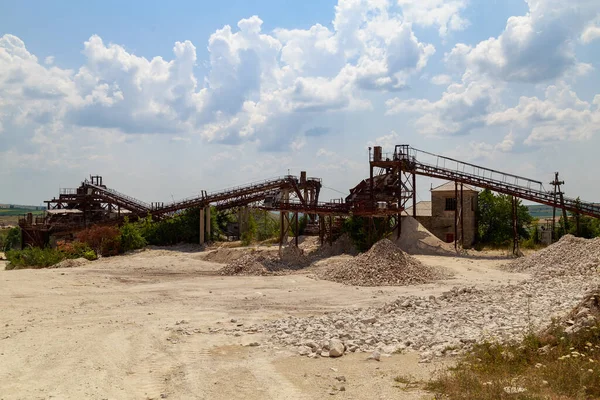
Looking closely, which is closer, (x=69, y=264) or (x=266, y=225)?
(x=69, y=264)

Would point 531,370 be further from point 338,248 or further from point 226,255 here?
point 226,255

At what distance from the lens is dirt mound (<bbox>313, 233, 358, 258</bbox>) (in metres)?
33.7

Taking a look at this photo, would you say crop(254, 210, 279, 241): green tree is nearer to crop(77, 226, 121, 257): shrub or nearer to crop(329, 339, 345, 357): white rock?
crop(77, 226, 121, 257): shrub

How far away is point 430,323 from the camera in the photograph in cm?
1375

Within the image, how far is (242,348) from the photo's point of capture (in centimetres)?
1258

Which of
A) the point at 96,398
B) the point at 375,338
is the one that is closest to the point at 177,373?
the point at 96,398

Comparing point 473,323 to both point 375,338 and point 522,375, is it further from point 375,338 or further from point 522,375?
point 522,375

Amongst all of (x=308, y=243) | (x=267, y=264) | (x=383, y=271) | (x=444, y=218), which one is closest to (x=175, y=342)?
(x=383, y=271)

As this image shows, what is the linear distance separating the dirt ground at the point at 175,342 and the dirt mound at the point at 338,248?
7.33m

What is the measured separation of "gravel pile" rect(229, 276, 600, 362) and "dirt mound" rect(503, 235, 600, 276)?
5276 millimetres

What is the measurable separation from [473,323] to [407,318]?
6.41 feet

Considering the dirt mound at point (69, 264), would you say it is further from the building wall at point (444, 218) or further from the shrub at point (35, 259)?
the building wall at point (444, 218)

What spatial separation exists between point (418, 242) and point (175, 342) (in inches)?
905

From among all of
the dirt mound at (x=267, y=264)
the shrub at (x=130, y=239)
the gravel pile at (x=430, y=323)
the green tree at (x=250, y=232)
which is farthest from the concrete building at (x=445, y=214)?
the shrub at (x=130, y=239)
